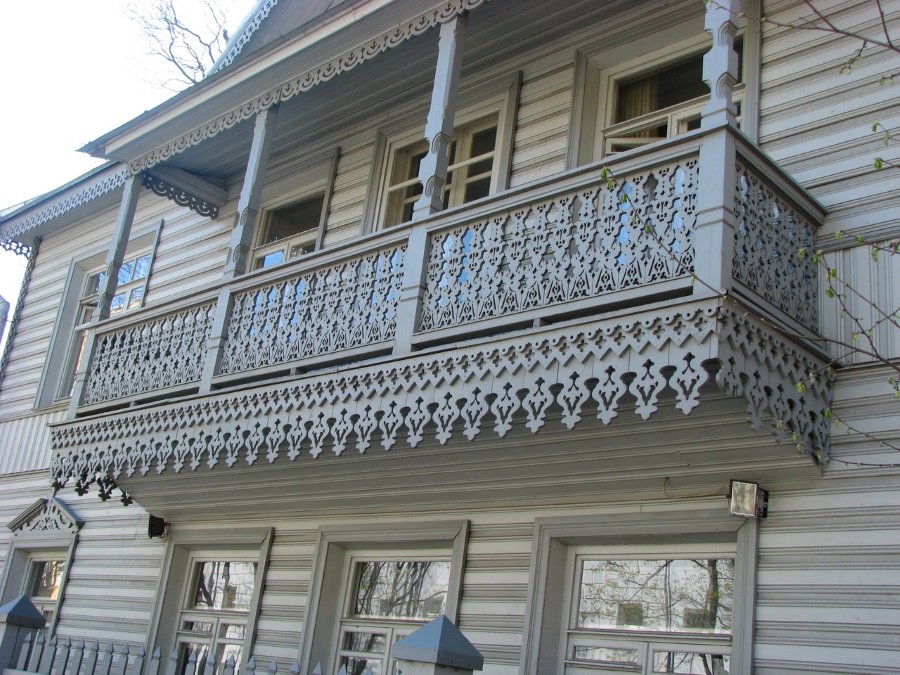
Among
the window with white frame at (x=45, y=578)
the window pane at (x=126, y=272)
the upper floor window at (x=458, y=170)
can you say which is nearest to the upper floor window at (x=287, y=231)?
the upper floor window at (x=458, y=170)

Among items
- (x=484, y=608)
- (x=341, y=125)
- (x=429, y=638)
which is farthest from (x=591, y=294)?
(x=341, y=125)

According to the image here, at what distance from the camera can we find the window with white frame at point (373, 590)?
8.08 metres

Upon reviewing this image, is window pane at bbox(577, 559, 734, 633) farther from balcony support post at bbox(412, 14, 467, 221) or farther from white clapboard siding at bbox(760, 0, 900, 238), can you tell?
balcony support post at bbox(412, 14, 467, 221)

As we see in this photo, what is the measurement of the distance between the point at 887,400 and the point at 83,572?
888 centimetres

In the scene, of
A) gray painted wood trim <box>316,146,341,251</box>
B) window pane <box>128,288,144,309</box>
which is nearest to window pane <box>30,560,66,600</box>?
window pane <box>128,288,144,309</box>

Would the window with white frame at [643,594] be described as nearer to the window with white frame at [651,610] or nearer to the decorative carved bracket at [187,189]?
the window with white frame at [651,610]

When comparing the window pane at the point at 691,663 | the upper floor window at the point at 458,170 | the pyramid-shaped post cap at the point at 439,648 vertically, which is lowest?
the pyramid-shaped post cap at the point at 439,648

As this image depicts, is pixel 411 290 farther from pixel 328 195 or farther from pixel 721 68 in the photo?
pixel 328 195

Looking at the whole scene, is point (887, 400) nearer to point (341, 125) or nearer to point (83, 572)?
point (341, 125)

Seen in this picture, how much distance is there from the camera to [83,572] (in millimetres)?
11305

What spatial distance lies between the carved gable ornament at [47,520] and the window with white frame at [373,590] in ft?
14.6

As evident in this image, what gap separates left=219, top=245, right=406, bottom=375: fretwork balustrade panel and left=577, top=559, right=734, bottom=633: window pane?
226 centimetres

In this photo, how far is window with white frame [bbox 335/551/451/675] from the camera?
8.11 meters

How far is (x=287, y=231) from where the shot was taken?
11.5 metres
